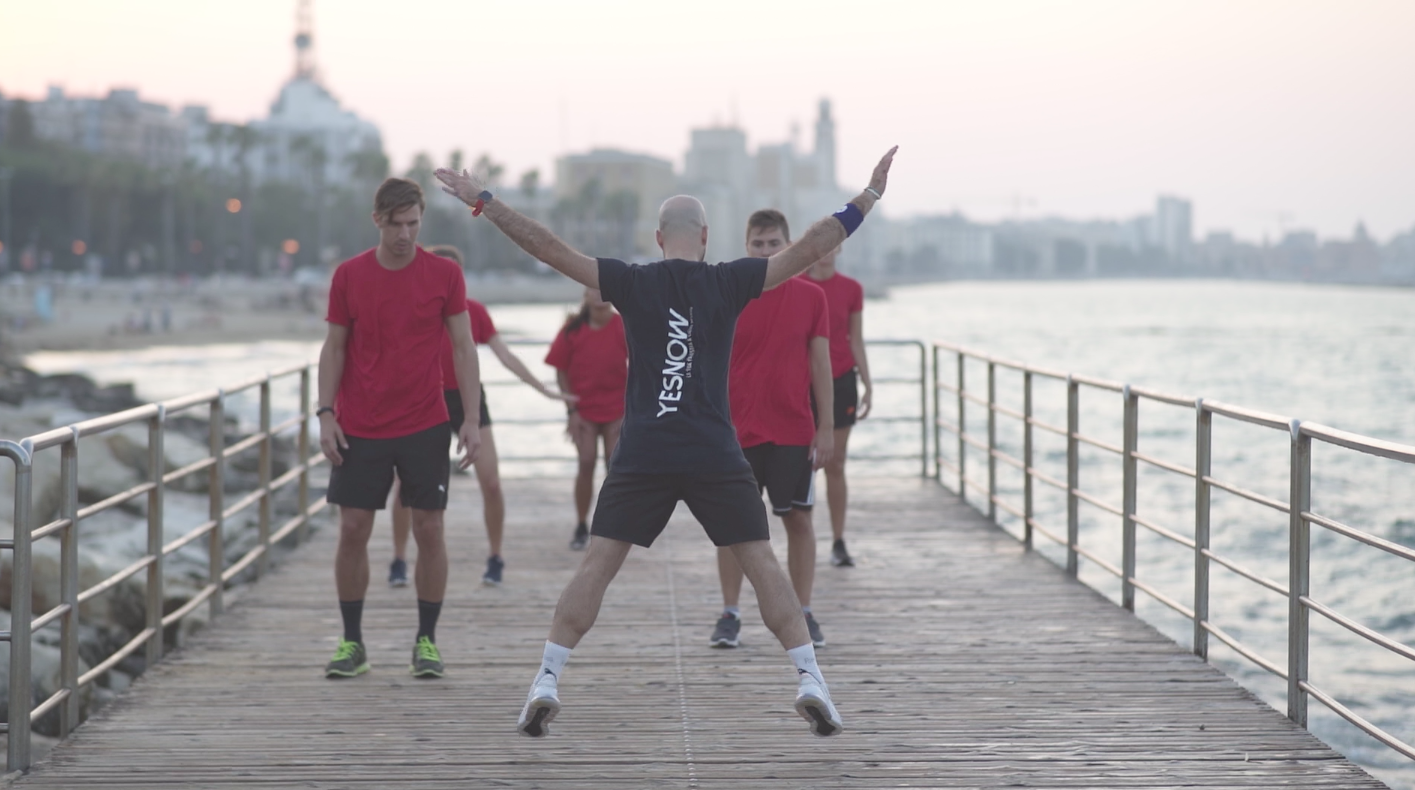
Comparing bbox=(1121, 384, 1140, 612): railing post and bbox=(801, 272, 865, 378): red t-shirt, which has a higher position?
bbox=(801, 272, 865, 378): red t-shirt

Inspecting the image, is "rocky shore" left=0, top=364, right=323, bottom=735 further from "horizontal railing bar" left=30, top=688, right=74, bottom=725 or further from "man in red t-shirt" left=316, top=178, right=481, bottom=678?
"man in red t-shirt" left=316, top=178, right=481, bottom=678

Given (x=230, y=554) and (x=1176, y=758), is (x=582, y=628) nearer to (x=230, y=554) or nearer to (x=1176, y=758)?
(x=1176, y=758)

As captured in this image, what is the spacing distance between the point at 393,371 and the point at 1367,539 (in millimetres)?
3326

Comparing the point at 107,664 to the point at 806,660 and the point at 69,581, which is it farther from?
the point at 806,660

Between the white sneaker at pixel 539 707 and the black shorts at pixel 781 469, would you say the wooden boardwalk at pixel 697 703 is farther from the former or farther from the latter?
the black shorts at pixel 781 469

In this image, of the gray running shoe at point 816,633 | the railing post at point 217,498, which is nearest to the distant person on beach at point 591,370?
the railing post at point 217,498

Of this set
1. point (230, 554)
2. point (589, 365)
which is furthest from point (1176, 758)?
point (230, 554)

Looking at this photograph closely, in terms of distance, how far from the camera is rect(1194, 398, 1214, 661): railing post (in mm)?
5957

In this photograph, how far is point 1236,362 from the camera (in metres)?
67.8

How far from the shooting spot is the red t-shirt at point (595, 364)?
329 inches

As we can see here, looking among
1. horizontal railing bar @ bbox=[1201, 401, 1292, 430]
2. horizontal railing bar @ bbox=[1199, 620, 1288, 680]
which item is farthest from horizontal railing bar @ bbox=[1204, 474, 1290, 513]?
horizontal railing bar @ bbox=[1199, 620, 1288, 680]

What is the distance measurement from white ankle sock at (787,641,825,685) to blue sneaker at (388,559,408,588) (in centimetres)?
390

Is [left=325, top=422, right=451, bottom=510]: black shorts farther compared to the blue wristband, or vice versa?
[left=325, top=422, right=451, bottom=510]: black shorts

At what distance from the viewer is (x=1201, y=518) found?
237 inches
